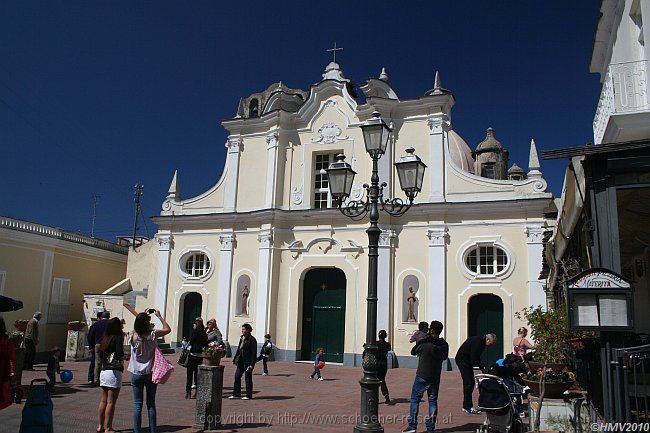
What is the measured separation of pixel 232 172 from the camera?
22188 millimetres

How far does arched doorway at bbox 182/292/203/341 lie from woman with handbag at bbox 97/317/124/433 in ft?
46.6

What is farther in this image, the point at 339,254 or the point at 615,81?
the point at 339,254

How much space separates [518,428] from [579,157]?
384 cm

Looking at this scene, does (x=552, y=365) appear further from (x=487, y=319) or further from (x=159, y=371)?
(x=487, y=319)

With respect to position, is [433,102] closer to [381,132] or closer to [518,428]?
[381,132]

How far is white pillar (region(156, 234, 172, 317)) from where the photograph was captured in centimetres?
2189

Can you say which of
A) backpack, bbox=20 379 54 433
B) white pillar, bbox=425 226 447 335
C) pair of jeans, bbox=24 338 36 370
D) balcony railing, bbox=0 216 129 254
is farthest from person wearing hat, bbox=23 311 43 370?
white pillar, bbox=425 226 447 335

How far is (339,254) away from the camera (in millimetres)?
19938

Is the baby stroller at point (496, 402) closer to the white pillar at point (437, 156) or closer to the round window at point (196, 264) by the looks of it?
the white pillar at point (437, 156)

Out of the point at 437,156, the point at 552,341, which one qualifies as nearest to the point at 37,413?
the point at 552,341

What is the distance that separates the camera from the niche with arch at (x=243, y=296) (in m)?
20.7

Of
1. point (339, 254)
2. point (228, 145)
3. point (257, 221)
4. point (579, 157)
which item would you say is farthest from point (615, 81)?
point (228, 145)

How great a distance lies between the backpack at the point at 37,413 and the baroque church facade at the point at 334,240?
1409cm

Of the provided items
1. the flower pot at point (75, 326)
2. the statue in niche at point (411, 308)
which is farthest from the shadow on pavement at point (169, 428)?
the statue in niche at point (411, 308)
